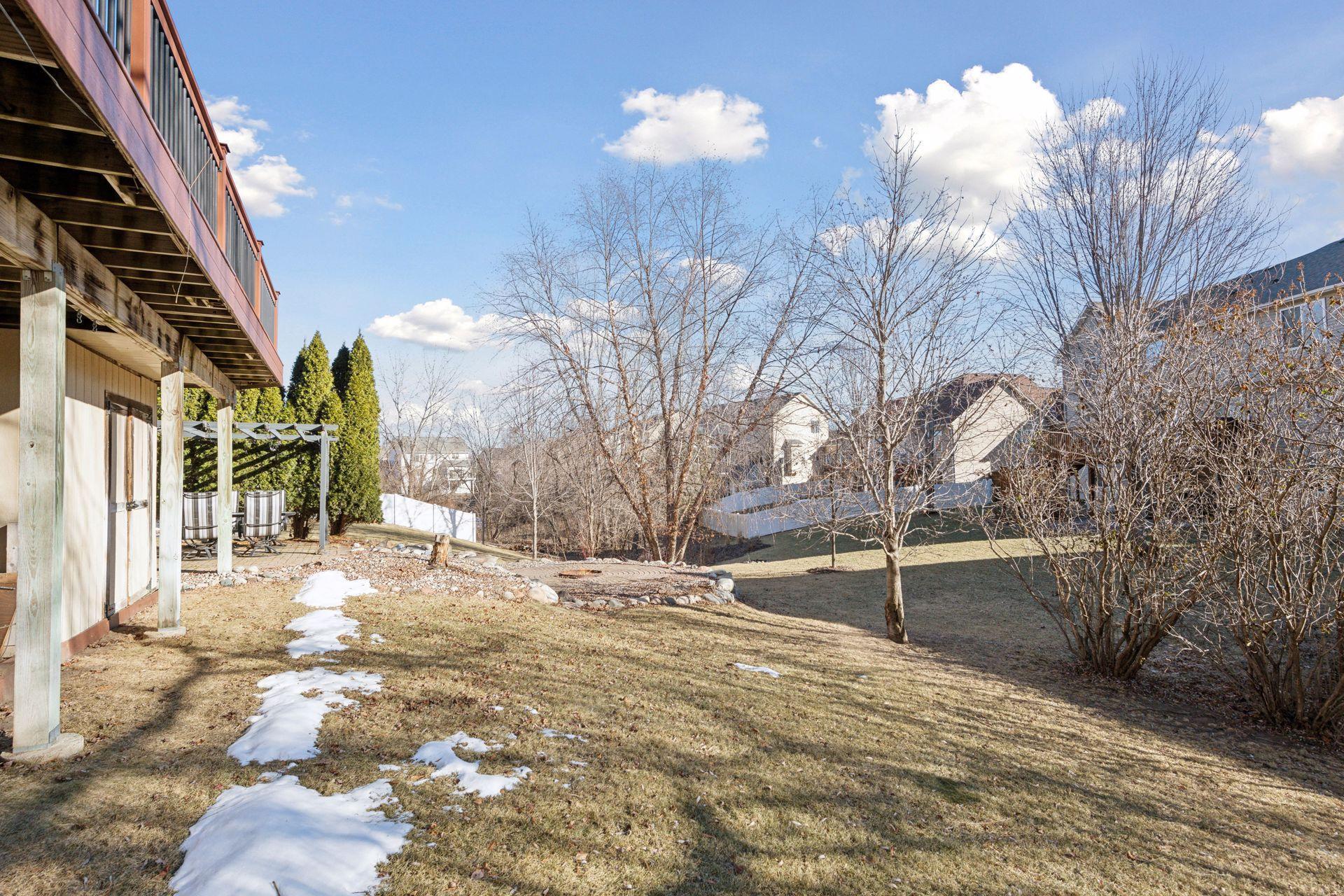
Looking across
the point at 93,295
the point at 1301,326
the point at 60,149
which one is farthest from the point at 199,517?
the point at 1301,326

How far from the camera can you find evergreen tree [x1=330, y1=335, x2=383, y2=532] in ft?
51.6

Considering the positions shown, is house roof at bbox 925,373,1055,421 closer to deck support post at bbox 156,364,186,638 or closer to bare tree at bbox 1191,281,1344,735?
bare tree at bbox 1191,281,1344,735

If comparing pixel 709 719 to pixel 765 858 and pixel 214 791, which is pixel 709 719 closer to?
pixel 765 858

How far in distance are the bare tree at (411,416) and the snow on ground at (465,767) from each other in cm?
3100

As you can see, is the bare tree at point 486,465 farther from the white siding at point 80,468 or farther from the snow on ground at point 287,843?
the snow on ground at point 287,843

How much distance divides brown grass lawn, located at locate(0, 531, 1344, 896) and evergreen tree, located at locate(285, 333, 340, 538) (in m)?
7.90

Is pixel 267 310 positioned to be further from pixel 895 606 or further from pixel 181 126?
pixel 895 606

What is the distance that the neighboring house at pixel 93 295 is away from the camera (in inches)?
101

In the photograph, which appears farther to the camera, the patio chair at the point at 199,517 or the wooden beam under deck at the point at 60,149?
the patio chair at the point at 199,517

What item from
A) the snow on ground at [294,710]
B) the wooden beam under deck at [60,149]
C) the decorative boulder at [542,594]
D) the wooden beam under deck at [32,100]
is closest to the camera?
the wooden beam under deck at [32,100]

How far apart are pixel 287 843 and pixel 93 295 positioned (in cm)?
312

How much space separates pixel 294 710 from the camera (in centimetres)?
429

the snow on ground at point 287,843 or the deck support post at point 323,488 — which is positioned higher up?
the deck support post at point 323,488

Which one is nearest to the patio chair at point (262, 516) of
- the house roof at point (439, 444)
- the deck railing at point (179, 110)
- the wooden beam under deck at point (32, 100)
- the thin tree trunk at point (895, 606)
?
the deck railing at point (179, 110)
